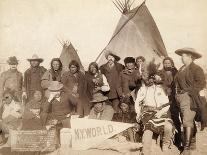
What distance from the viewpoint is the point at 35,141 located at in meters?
7.36

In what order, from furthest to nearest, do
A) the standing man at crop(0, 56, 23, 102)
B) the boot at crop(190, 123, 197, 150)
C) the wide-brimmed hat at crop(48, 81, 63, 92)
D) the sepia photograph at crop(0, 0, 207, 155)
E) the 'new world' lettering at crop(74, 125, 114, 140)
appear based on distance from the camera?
1. the standing man at crop(0, 56, 23, 102)
2. the wide-brimmed hat at crop(48, 81, 63, 92)
3. the 'new world' lettering at crop(74, 125, 114, 140)
4. the sepia photograph at crop(0, 0, 207, 155)
5. the boot at crop(190, 123, 197, 150)

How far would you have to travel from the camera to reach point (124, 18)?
7.40 meters

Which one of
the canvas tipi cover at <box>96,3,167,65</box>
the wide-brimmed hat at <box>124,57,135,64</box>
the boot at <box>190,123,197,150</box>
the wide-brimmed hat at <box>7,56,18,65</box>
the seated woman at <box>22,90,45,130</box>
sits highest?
the canvas tipi cover at <box>96,3,167,65</box>

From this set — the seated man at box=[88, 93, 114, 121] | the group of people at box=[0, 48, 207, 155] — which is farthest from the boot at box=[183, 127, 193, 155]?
the seated man at box=[88, 93, 114, 121]

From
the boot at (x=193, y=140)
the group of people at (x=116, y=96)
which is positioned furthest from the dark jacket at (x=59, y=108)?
the boot at (x=193, y=140)

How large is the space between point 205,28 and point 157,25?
0.71 meters

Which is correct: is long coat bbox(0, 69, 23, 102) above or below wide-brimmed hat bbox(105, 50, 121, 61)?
below

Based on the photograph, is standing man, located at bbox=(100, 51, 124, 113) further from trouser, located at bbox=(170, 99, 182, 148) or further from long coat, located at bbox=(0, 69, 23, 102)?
long coat, located at bbox=(0, 69, 23, 102)

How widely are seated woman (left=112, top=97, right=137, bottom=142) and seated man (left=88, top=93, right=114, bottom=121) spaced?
14 cm

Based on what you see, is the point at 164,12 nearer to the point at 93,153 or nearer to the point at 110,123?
the point at 110,123

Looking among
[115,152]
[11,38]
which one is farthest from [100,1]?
[115,152]

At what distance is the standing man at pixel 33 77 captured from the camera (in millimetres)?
7504

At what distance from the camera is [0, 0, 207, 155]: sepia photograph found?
280 inches

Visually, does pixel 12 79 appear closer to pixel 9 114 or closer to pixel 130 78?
pixel 9 114
